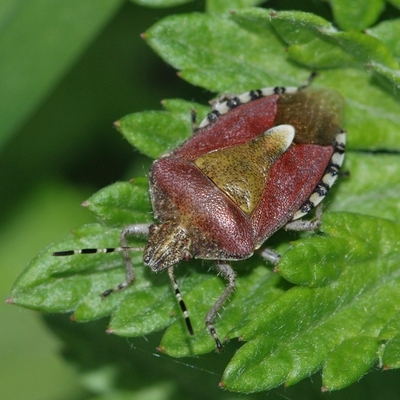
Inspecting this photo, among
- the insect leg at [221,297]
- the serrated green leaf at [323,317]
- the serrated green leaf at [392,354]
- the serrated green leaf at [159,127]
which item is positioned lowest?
the serrated green leaf at [392,354]

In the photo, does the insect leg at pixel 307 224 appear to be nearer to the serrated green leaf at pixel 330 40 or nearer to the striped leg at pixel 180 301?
the striped leg at pixel 180 301

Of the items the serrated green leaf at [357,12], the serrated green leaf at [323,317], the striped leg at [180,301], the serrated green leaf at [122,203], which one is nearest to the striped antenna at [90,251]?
the serrated green leaf at [122,203]

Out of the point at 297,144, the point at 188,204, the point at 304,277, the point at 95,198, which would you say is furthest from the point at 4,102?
the point at 304,277

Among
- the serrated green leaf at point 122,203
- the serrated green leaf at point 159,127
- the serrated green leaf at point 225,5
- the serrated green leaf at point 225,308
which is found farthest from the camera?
the serrated green leaf at point 225,5

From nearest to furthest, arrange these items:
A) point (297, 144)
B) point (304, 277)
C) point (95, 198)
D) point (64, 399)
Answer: point (304, 277)
point (95, 198)
point (297, 144)
point (64, 399)

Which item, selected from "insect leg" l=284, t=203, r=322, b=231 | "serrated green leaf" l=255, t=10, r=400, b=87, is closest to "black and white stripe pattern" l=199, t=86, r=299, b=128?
"serrated green leaf" l=255, t=10, r=400, b=87

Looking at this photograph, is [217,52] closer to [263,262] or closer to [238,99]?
[238,99]

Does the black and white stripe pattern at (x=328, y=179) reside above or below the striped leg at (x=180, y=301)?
below

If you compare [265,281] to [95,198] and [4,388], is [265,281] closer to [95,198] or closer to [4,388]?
[95,198]
